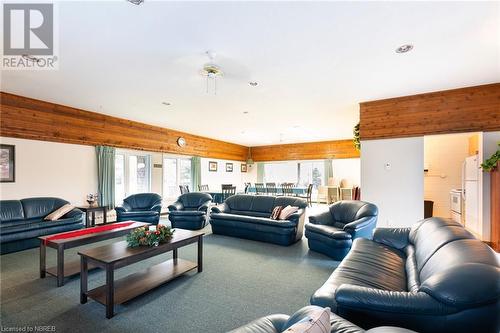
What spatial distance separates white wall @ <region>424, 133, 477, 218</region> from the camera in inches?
250

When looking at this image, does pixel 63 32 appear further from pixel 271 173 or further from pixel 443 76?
pixel 271 173

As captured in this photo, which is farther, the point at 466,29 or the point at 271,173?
the point at 271,173

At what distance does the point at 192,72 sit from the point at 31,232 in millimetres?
4015

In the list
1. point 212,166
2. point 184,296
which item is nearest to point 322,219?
point 184,296

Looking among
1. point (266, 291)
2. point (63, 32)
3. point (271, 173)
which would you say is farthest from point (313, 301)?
point (271, 173)

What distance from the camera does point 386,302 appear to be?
137 centimetres

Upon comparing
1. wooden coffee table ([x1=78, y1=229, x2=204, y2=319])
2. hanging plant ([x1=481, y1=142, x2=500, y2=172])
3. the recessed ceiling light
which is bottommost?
wooden coffee table ([x1=78, y1=229, x2=204, y2=319])

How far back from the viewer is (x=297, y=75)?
378 centimetres

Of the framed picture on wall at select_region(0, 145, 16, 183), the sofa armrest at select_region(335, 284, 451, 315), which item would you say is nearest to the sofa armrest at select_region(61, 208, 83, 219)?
the framed picture on wall at select_region(0, 145, 16, 183)

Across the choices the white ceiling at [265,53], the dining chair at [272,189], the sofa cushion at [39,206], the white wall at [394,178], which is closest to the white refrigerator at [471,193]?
the white wall at [394,178]

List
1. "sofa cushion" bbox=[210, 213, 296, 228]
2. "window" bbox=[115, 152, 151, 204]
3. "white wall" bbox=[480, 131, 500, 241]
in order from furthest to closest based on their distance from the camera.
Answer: "window" bbox=[115, 152, 151, 204], "sofa cushion" bbox=[210, 213, 296, 228], "white wall" bbox=[480, 131, 500, 241]

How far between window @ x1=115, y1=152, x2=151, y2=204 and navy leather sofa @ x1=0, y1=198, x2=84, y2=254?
1.74 m

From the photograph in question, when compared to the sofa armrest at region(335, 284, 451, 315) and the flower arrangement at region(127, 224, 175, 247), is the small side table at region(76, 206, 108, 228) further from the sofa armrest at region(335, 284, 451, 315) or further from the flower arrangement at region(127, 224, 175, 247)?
the sofa armrest at region(335, 284, 451, 315)

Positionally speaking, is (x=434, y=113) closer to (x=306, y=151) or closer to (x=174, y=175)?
(x=306, y=151)
